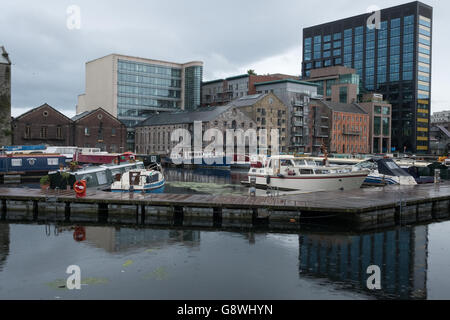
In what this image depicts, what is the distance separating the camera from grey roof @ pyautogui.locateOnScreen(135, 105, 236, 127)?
113m

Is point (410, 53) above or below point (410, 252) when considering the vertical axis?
above

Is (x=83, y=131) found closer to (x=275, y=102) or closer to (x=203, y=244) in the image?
(x=275, y=102)

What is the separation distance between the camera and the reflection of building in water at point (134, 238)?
80.9 feet

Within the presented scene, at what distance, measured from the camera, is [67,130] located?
102562mm

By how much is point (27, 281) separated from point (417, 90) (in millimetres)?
176952

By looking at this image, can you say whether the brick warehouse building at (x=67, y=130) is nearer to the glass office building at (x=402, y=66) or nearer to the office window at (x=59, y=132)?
the office window at (x=59, y=132)

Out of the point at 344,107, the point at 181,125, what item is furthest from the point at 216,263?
the point at 344,107

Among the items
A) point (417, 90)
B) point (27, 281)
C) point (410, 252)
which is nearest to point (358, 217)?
point (410, 252)

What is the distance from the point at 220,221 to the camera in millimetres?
30594

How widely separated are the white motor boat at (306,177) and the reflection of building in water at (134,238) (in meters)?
14.2

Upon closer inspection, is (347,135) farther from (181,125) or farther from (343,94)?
(181,125)

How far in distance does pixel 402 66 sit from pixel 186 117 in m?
101

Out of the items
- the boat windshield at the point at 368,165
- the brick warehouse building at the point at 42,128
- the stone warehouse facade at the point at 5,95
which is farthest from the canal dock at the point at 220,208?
the brick warehouse building at the point at 42,128

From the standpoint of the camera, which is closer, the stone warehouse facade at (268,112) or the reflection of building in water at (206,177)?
the reflection of building in water at (206,177)
